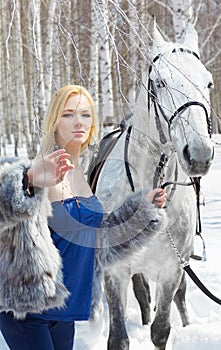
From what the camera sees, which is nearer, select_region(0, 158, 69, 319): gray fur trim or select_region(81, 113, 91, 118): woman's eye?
select_region(0, 158, 69, 319): gray fur trim

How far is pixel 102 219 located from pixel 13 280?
1.36ft

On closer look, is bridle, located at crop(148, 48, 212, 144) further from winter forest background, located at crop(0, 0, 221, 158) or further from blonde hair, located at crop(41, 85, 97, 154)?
blonde hair, located at crop(41, 85, 97, 154)

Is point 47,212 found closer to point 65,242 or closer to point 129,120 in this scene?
point 65,242

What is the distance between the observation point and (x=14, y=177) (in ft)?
5.27

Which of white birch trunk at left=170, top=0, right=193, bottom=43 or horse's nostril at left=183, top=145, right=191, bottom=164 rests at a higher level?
white birch trunk at left=170, top=0, right=193, bottom=43

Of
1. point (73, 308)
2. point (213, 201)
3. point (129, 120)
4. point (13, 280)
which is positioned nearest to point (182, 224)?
point (129, 120)

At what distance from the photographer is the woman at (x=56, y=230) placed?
5.31 ft

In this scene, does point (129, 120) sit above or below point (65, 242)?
above

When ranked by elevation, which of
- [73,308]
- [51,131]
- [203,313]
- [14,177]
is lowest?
[203,313]

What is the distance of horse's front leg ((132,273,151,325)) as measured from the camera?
3.74 meters

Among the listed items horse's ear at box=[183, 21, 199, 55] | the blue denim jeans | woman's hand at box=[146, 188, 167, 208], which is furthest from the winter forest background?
the blue denim jeans

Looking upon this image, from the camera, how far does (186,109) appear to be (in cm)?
208

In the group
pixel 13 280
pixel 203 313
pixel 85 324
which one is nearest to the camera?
pixel 13 280

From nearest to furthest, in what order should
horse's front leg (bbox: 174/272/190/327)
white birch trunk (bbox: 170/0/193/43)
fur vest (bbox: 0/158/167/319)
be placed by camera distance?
fur vest (bbox: 0/158/167/319) → horse's front leg (bbox: 174/272/190/327) → white birch trunk (bbox: 170/0/193/43)
